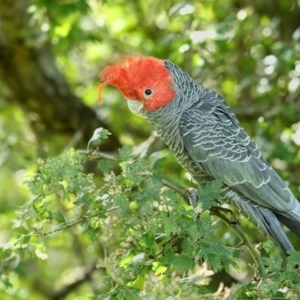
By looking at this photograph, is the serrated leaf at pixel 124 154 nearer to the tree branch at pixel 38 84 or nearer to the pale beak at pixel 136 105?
the pale beak at pixel 136 105

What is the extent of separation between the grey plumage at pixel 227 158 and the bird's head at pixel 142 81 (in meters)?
0.06

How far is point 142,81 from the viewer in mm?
3346

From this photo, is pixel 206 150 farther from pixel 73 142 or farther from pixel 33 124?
pixel 33 124

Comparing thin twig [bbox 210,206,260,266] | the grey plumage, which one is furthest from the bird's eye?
thin twig [bbox 210,206,260,266]

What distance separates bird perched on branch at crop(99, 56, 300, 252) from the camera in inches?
132

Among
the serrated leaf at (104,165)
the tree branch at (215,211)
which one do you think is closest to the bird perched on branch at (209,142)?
the tree branch at (215,211)

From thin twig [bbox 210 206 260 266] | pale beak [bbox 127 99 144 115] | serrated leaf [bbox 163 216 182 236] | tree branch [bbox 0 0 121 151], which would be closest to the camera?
serrated leaf [bbox 163 216 182 236]

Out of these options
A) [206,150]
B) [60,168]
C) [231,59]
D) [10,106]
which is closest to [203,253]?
[60,168]

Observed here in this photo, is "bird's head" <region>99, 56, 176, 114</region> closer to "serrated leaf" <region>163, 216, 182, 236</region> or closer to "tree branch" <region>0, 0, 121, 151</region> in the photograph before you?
"serrated leaf" <region>163, 216, 182, 236</region>

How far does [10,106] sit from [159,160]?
250 cm

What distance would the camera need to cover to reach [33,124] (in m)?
5.41

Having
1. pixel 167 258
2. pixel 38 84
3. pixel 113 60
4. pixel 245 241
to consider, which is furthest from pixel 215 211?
pixel 38 84

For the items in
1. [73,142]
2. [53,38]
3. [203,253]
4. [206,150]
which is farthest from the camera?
[73,142]

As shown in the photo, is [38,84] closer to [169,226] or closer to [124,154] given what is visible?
[124,154]
